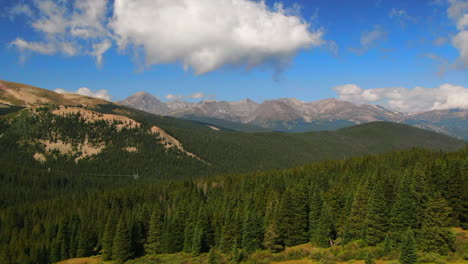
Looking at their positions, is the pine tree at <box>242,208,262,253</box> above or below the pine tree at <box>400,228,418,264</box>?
below

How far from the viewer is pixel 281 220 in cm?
9438

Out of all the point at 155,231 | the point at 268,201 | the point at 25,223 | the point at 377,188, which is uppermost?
the point at 377,188

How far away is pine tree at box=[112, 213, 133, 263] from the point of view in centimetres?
10581

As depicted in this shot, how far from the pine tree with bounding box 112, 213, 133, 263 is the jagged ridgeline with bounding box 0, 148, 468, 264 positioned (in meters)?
0.31

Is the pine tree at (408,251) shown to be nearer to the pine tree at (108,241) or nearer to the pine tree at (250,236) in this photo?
the pine tree at (250,236)

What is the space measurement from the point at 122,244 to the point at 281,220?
52004 mm

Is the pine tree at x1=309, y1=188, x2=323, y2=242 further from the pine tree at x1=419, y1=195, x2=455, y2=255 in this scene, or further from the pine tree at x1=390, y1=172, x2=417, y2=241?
the pine tree at x1=419, y1=195, x2=455, y2=255

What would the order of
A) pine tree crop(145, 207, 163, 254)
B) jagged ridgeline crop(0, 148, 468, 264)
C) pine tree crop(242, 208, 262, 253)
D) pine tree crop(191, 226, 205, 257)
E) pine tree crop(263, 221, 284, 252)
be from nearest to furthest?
jagged ridgeline crop(0, 148, 468, 264) → pine tree crop(263, 221, 284, 252) → pine tree crop(242, 208, 262, 253) → pine tree crop(191, 226, 205, 257) → pine tree crop(145, 207, 163, 254)

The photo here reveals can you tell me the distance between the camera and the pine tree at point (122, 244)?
106 meters

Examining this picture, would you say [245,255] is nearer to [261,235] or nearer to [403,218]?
[261,235]

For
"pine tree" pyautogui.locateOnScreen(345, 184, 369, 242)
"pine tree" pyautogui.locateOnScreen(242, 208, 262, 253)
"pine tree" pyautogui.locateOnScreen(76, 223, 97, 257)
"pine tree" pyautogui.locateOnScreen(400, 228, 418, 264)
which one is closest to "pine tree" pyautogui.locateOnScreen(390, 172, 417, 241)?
"pine tree" pyautogui.locateOnScreen(345, 184, 369, 242)

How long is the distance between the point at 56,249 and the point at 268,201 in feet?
269

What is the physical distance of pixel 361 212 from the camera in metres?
83.0

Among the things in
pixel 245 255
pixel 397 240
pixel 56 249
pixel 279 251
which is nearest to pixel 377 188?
pixel 397 240
